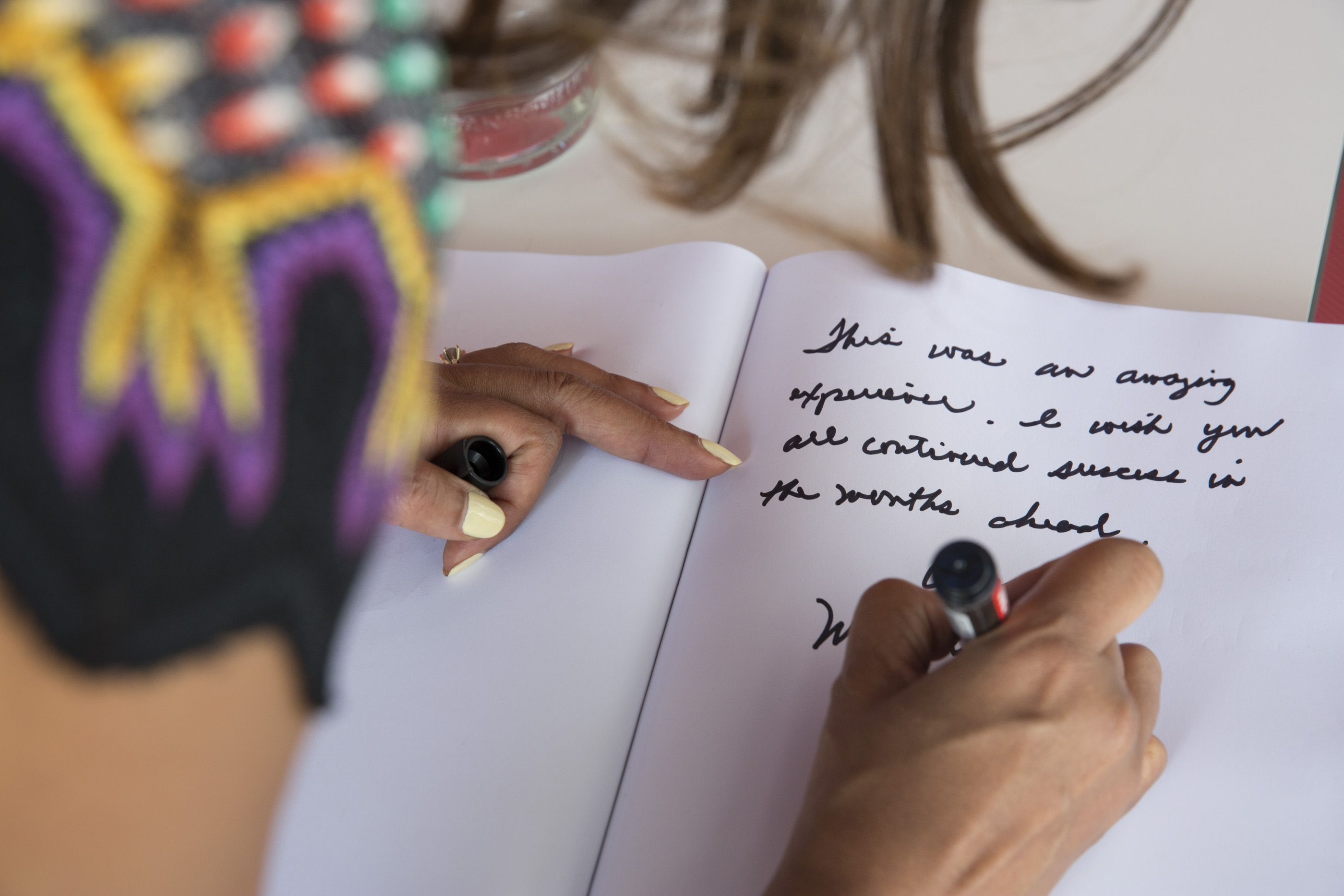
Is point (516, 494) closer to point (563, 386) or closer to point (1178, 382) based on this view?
point (563, 386)

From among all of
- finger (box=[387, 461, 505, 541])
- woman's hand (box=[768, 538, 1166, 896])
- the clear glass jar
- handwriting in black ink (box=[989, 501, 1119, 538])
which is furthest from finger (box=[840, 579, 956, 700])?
the clear glass jar

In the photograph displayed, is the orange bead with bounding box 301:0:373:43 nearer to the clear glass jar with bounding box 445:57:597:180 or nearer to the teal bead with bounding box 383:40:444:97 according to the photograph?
the teal bead with bounding box 383:40:444:97

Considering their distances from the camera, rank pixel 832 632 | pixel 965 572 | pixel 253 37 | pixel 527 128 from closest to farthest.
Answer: pixel 253 37, pixel 965 572, pixel 832 632, pixel 527 128

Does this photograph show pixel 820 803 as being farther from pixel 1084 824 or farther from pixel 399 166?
pixel 399 166

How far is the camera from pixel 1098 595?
0.37 metres

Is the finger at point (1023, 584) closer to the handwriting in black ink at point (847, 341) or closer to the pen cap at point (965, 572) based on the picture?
the pen cap at point (965, 572)

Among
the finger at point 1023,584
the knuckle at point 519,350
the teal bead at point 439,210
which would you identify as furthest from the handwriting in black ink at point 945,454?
the teal bead at point 439,210

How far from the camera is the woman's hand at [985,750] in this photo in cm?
34

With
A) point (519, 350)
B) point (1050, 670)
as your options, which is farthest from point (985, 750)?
point (519, 350)

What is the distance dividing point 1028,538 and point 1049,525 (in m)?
0.01

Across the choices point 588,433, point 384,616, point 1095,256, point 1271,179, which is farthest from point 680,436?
point 1271,179

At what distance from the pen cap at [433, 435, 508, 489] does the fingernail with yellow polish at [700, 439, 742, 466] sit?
11 cm

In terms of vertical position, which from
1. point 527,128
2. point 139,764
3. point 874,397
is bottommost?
point 139,764

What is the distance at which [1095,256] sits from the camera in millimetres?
607
